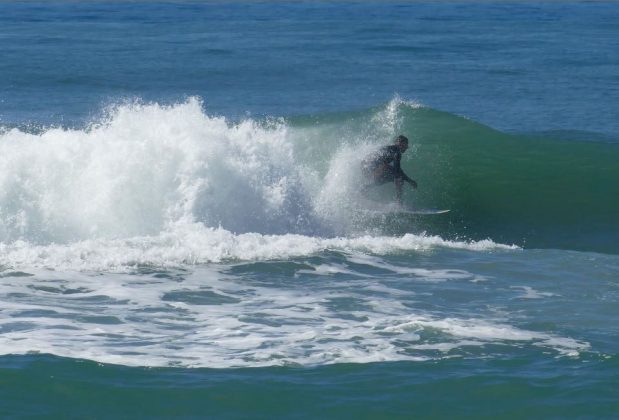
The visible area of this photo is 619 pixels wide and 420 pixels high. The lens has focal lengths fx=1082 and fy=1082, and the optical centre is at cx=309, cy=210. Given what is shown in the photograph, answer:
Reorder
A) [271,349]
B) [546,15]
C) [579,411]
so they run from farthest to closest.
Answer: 1. [546,15]
2. [271,349]
3. [579,411]

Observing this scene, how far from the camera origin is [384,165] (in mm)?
20078

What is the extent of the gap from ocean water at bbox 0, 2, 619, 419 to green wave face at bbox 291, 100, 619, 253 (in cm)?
8

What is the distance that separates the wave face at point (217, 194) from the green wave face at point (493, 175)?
58 mm

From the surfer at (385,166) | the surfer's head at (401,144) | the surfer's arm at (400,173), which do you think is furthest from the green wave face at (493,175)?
the surfer's head at (401,144)

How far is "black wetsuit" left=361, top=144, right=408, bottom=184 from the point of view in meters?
20.0

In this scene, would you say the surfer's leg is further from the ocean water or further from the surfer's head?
the surfer's head

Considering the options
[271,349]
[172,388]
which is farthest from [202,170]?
[172,388]

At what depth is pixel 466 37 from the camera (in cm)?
5822

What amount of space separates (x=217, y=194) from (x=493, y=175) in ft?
25.2

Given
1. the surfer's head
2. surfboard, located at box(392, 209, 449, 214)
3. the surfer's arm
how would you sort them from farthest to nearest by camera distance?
the surfer's head < the surfer's arm < surfboard, located at box(392, 209, 449, 214)

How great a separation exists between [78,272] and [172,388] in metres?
5.19

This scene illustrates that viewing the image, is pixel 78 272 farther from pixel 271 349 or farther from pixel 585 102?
pixel 585 102

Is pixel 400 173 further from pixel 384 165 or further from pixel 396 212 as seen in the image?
pixel 396 212

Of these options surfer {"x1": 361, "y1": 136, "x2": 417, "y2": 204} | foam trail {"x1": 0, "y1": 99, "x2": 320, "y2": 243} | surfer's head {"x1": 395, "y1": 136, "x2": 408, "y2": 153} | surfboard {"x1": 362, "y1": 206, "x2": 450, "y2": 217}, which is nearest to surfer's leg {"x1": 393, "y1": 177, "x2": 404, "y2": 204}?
surfer {"x1": 361, "y1": 136, "x2": 417, "y2": 204}
